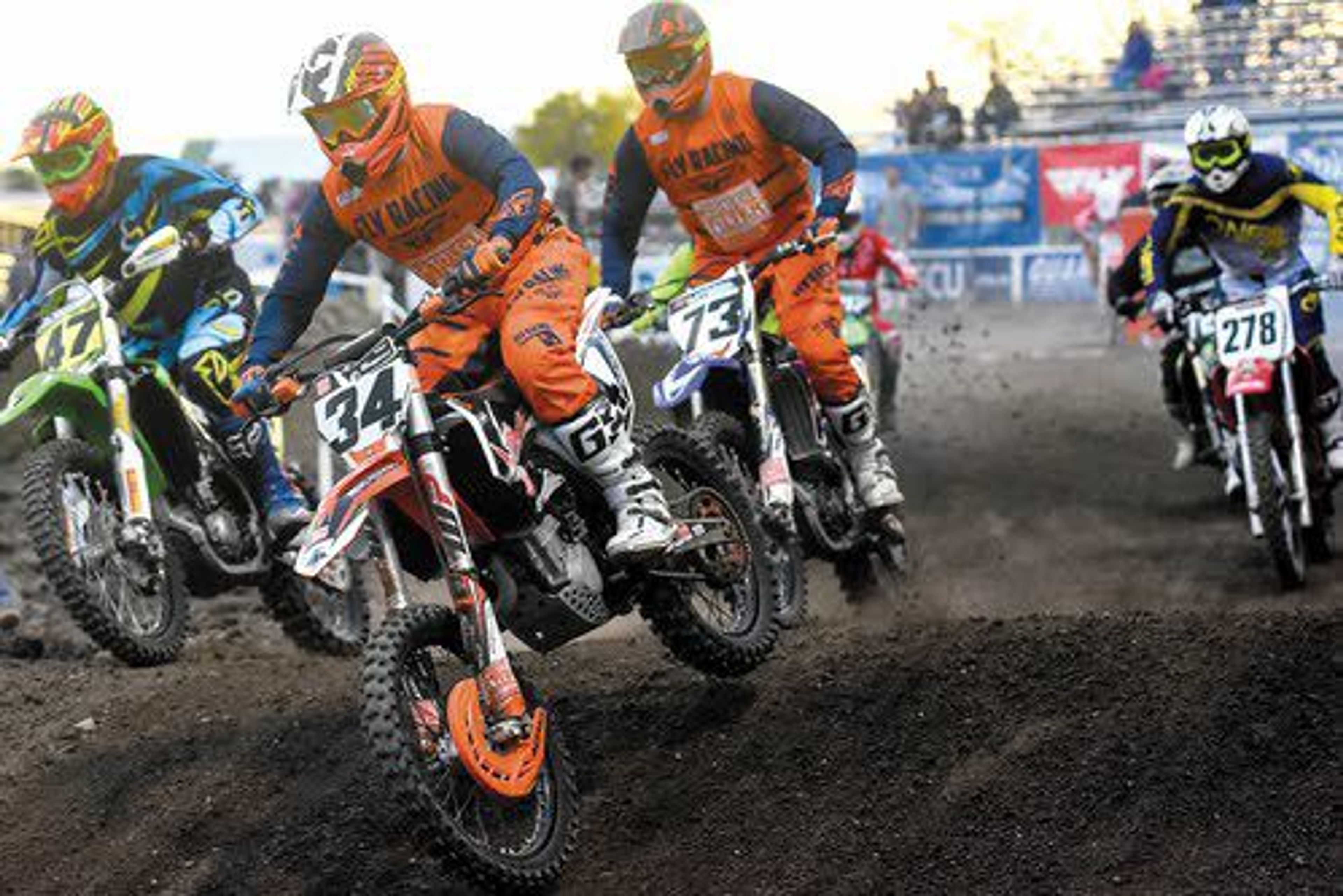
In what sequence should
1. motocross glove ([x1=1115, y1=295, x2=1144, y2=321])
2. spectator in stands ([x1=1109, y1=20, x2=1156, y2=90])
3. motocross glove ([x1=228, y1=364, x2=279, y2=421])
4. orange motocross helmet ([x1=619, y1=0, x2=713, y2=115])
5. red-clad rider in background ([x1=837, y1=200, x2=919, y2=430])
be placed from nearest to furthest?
motocross glove ([x1=228, y1=364, x2=279, y2=421]) < orange motocross helmet ([x1=619, y1=0, x2=713, y2=115]) < motocross glove ([x1=1115, y1=295, x2=1144, y2=321]) < red-clad rider in background ([x1=837, y1=200, x2=919, y2=430]) < spectator in stands ([x1=1109, y1=20, x2=1156, y2=90])

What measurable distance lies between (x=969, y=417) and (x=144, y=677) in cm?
1155

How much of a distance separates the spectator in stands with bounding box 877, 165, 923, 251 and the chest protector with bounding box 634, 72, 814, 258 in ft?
60.7

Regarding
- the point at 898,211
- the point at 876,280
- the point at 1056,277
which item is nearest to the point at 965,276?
the point at 1056,277

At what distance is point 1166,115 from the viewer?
28812 mm

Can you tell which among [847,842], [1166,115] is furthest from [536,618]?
[1166,115]

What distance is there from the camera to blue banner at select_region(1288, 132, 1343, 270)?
2214 cm

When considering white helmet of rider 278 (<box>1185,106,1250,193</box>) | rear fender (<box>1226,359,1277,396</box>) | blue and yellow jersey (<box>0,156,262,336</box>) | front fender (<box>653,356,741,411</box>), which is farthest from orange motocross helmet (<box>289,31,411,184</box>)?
white helmet of rider 278 (<box>1185,106,1250,193</box>)

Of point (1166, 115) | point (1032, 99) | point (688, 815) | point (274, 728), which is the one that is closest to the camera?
point (688, 815)

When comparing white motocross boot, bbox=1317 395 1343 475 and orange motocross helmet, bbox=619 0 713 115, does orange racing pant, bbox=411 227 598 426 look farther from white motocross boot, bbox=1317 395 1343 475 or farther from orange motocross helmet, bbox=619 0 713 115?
white motocross boot, bbox=1317 395 1343 475

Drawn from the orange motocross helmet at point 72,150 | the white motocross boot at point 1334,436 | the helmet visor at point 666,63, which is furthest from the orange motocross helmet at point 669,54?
the white motocross boot at point 1334,436

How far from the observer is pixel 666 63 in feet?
28.6

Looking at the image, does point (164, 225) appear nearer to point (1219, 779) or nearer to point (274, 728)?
point (274, 728)

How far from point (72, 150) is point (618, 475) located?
356 centimetres

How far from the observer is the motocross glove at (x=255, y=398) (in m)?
6.08
